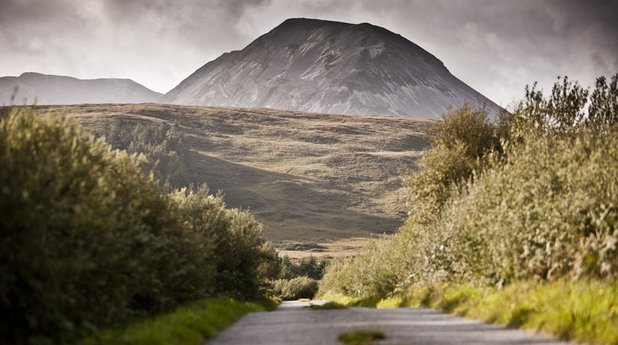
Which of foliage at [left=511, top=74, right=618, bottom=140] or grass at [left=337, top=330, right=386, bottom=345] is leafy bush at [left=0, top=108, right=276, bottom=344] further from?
foliage at [left=511, top=74, right=618, bottom=140]

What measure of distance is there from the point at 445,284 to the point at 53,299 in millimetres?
18308

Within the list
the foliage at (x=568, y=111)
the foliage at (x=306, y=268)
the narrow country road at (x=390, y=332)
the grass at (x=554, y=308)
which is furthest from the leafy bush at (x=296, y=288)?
the narrow country road at (x=390, y=332)

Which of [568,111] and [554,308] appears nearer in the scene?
[554,308]

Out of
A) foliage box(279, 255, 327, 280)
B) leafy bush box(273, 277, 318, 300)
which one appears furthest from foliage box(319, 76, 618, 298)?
foliage box(279, 255, 327, 280)

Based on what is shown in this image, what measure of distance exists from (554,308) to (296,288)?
9810 centimetres

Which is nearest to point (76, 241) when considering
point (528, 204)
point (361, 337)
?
point (361, 337)

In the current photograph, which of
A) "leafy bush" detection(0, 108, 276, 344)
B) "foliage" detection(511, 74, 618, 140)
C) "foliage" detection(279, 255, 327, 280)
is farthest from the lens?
"foliage" detection(279, 255, 327, 280)

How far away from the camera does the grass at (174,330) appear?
1247 cm

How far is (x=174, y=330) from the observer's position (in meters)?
14.7

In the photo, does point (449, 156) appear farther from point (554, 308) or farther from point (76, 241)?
point (76, 241)

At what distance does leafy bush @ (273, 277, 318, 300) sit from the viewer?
108238mm

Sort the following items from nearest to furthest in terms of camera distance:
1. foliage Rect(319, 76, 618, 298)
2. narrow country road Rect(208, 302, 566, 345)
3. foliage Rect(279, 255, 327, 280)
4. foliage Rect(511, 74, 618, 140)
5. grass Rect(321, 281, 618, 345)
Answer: grass Rect(321, 281, 618, 345)
narrow country road Rect(208, 302, 566, 345)
foliage Rect(319, 76, 618, 298)
foliage Rect(511, 74, 618, 140)
foliage Rect(279, 255, 327, 280)

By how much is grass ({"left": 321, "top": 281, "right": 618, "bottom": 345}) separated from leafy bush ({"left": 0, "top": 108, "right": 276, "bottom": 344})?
28.1ft

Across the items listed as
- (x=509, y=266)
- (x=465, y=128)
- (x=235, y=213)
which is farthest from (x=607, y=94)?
(x=235, y=213)
